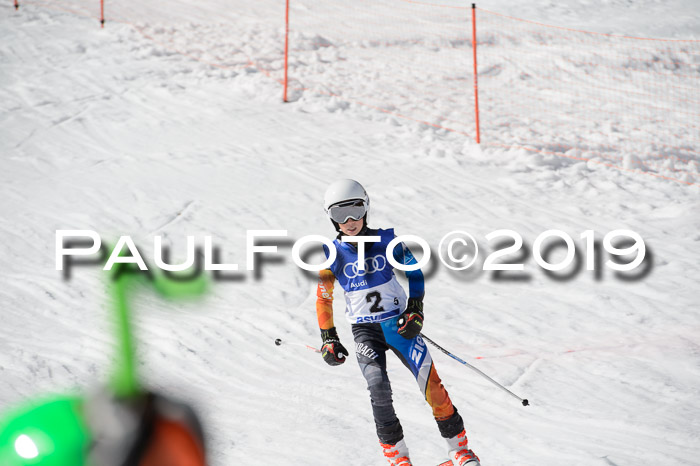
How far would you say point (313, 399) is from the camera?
5777 millimetres

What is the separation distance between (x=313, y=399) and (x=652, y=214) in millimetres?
5838

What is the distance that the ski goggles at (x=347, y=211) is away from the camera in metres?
4.20

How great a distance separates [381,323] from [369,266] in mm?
363

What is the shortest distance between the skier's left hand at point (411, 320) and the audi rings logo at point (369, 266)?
0.28m

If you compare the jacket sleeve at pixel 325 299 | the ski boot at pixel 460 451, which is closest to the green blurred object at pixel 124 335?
the jacket sleeve at pixel 325 299

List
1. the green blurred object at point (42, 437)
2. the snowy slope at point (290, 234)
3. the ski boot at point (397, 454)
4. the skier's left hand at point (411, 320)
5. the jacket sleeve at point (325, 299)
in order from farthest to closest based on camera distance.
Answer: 1. the snowy slope at point (290, 234)
2. the jacket sleeve at point (325, 299)
3. the ski boot at point (397, 454)
4. the skier's left hand at point (411, 320)
5. the green blurred object at point (42, 437)

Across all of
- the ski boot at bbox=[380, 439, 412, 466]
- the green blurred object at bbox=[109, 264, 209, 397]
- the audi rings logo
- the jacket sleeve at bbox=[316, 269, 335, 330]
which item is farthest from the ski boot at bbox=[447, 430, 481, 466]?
the green blurred object at bbox=[109, 264, 209, 397]

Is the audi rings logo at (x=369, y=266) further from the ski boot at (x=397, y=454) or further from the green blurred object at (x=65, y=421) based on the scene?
the green blurred object at (x=65, y=421)


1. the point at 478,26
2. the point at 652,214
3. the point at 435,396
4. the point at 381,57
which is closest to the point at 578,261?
the point at 652,214

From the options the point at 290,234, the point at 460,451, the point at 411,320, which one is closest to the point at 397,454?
the point at 460,451

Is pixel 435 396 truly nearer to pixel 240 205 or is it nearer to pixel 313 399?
pixel 313 399

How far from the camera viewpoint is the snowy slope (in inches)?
216

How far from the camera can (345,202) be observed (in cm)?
420

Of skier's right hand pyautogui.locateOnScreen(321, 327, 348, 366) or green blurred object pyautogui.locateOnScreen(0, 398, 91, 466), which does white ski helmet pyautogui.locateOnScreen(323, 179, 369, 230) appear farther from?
green blurred object pyautogui.locateOnScreen(0, 398, 91, 466)
